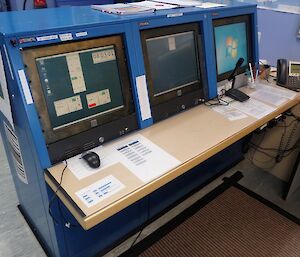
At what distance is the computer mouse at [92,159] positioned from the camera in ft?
3.63

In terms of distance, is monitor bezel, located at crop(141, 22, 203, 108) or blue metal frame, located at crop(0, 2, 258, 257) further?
monitor bezel, located at crop(141, 22, 203, 108)

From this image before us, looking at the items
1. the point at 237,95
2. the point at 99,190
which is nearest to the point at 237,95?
the point at 237,95

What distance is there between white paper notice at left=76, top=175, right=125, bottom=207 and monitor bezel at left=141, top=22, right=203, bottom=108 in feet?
1.65

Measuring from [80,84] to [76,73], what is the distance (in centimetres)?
5

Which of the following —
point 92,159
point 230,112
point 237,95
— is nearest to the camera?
point 92,159

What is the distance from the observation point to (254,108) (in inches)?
64.0

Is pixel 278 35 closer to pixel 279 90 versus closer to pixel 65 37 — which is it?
pixel 279 90

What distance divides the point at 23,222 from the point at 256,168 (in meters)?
1.79

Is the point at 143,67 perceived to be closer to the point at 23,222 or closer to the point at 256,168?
the point at 23,222

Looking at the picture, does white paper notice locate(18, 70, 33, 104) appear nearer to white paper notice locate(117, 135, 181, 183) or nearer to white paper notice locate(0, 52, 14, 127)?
white paper notice locate(0, 52, 14, 127)

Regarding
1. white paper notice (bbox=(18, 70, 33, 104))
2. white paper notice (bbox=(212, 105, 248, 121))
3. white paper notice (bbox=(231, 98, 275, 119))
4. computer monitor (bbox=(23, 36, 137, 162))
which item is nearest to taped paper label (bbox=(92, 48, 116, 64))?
computer monitor (bbox=(23, 36, 137, 162))

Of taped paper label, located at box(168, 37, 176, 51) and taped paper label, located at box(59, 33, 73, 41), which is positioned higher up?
taped paper label, located at box(59, 33, 73, 41)

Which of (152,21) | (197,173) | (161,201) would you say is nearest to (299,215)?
(197,173)

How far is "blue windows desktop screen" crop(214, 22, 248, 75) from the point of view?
1717mm
